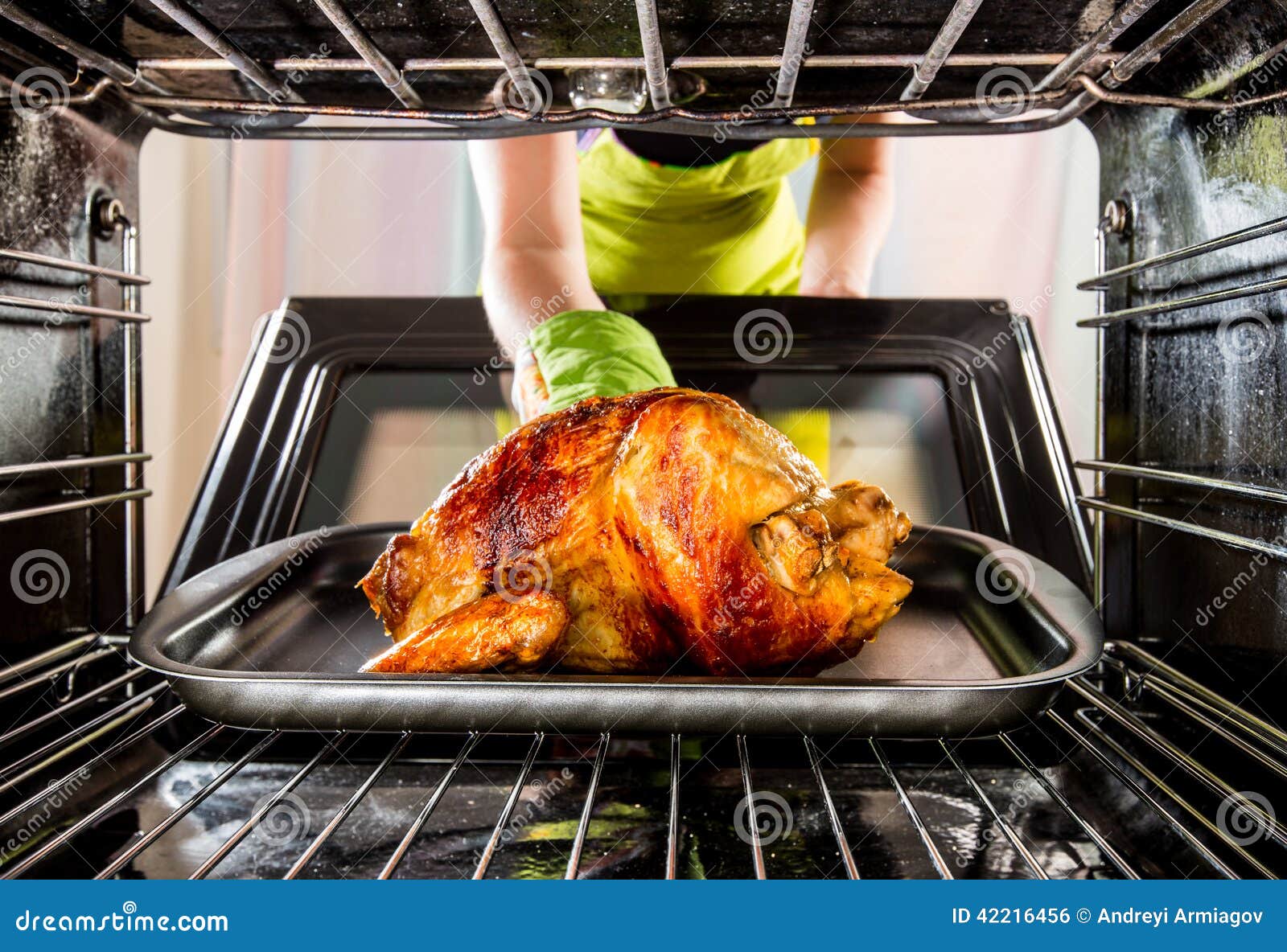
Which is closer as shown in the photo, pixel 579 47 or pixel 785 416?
pixel 579 47

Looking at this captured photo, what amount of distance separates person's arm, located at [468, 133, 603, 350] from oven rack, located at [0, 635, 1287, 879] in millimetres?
826

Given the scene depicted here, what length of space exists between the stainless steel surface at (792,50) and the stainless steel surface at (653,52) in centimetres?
1

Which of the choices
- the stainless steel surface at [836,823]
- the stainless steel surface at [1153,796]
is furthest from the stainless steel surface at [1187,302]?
the stainless steel surface at [836,823]

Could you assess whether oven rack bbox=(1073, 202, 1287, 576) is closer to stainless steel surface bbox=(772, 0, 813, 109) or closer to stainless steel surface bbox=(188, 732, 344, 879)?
stainless steel surface bbox=(772, 0, 813, 109)

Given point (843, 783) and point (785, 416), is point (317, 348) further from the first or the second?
point (843, 783)

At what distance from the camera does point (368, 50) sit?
2.76 feet

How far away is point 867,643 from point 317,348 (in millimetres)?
815

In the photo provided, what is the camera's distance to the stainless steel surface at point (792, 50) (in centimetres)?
70

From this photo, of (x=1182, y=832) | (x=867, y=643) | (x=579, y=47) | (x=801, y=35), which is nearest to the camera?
(x=1182, y=832)

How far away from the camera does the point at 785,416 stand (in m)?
1.35

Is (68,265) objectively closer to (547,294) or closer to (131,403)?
(131,403)

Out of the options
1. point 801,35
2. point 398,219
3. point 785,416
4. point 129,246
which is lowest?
point 785,416

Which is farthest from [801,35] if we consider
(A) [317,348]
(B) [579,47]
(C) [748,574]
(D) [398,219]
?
(D) [398,219]

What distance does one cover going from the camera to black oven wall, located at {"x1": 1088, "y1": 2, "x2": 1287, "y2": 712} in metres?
0.80
